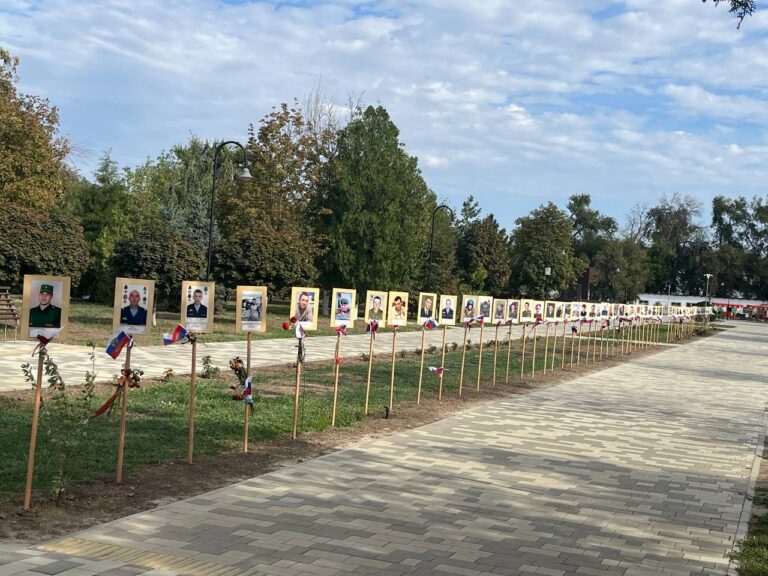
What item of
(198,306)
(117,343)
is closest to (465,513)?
(117,343)

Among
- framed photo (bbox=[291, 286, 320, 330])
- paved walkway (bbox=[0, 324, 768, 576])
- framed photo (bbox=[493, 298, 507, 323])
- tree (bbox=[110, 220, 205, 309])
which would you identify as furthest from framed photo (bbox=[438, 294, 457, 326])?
tree (bbox=[110, 220, 205, 309])

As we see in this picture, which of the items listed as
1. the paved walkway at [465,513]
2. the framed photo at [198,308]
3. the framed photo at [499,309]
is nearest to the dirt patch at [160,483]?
the paved walkway at [465,513]

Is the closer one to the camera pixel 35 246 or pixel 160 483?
pixel 160 483

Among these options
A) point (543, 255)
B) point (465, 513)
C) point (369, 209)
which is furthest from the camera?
point (543, 255)

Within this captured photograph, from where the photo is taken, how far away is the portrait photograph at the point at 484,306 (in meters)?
25.7

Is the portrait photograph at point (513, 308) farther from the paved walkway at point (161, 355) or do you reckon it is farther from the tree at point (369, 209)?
the tree at point (369, 209)

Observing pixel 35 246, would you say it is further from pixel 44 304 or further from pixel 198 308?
pixel 44 304

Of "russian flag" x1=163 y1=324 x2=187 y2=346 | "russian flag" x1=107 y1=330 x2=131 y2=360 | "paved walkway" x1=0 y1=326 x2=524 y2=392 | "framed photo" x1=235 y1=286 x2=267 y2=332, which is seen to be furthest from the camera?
"paved walkway" x1=0 y1=326 x2=524 y2=392

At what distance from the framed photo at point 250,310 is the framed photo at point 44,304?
2.63 m

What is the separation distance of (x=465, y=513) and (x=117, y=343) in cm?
339

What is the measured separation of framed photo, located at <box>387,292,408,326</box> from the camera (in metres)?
16.5

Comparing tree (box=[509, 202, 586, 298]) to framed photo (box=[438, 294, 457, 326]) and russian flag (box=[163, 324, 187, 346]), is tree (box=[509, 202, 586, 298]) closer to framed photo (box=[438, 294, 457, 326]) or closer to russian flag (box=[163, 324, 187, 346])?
framed photo (box=[438, 294, 457, 326])

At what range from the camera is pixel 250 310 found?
10180mm

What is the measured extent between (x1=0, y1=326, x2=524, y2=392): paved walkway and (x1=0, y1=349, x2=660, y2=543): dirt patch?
2.41 m
